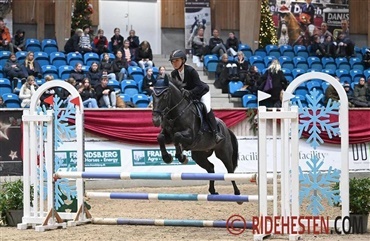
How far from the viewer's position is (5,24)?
22.6 metres

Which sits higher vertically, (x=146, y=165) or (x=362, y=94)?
(x=362, y=94)

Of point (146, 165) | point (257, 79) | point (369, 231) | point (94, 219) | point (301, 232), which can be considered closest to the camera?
point (301, 232)

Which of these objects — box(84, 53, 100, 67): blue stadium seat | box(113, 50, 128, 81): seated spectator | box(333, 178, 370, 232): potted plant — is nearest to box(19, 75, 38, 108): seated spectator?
box(113, 50, 128, 81): seated spectator

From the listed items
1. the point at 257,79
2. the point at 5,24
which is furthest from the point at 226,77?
the point at 5,24

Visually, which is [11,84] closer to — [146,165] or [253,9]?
[146,165]

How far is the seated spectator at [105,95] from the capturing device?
17.7m

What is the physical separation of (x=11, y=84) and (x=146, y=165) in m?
4.24

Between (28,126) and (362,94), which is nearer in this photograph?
(28,126)

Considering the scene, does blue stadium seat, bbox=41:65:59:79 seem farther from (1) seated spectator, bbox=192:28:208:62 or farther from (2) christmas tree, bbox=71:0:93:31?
(1) seated spectator, bbox=192:28:208:62

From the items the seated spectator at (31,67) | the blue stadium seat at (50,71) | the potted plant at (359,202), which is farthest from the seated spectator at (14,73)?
the potted plant at (359,202)

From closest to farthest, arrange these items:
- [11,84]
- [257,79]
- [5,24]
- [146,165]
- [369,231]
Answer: [369,231], [146,165], [11,84], [257,79], [5,24]

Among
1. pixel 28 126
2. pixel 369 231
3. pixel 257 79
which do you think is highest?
pixel 257 79

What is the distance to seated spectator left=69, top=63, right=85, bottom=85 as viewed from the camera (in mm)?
18562

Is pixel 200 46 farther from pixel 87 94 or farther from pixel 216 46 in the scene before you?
pixel 87 94
